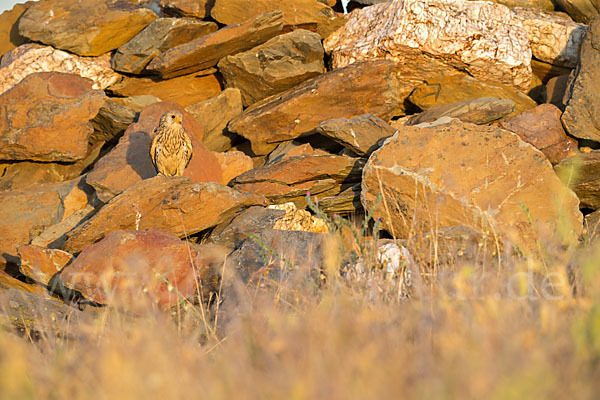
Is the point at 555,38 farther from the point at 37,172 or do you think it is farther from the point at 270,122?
the point at 37,172

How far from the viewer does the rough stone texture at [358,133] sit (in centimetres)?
705

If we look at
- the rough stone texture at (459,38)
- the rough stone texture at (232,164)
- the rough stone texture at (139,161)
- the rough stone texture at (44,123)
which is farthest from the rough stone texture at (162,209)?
the rough stone texture at (459,38)

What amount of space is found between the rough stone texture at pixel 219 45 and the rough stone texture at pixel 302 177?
2.58 m

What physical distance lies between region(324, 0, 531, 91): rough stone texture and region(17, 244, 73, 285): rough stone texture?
5332 mm

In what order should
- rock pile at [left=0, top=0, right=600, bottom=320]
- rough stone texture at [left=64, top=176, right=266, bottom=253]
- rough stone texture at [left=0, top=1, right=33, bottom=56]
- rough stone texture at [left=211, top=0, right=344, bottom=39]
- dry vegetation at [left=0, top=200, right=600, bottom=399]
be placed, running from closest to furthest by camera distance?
dry vegetation at [left=0, top=200, right=600, bottom=399], rock pile at [left=0, top=0, right=600, bottom=320], rough stone texture at [left=64, top=176, right=266, bottom=253], rough stone texture at [left=211, top=0, right=344, bottom=39], rough stone texture at [left=0, top=1, right=33, bottom=56]

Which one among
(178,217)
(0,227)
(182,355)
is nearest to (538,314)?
(182,355)

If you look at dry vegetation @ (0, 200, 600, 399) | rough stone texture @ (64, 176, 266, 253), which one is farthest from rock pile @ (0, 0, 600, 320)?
dry vegetation @ (0, 200, 600, 399)

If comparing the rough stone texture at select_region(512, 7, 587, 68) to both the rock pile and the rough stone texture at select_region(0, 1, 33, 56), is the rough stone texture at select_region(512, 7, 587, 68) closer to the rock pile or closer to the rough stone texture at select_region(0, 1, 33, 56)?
the rock pile

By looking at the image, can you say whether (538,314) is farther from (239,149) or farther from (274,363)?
(239,149)

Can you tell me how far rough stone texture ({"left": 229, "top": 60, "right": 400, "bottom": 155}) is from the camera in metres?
8.27

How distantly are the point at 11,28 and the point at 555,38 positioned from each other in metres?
9.39

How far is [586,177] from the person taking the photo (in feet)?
20.1

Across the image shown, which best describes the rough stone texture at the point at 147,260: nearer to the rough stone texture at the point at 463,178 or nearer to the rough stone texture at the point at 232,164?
the rough stone texture at the point at 463,178

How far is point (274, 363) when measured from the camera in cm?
166
